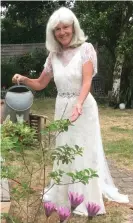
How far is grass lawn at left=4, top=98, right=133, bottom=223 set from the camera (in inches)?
129

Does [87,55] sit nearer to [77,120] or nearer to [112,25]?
[77,120]

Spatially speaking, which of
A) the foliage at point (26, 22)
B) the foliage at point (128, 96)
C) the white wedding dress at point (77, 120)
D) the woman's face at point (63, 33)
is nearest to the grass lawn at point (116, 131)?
the foliage at point (128, 96)

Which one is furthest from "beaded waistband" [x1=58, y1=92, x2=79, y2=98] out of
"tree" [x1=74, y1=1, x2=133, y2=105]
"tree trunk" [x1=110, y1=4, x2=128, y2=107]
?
"tree trunk" [x1=110, y1=4, x2=128, y2=107]

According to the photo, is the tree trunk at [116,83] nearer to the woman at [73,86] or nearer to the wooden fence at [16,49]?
the wooden fence at [16,49]

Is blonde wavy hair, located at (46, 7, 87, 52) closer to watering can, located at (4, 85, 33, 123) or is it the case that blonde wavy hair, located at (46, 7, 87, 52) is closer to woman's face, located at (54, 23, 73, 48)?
woman's face, located at (54, 23, 73, 48)

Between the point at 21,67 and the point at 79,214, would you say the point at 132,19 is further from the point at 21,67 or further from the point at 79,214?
the point at 79,214

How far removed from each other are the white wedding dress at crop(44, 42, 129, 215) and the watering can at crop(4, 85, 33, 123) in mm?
2465

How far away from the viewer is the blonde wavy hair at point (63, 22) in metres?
2.91

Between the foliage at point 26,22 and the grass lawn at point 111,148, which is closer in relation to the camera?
the grass lawn at point 111,148

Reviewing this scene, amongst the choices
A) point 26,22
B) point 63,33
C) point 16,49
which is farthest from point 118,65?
point 63,33

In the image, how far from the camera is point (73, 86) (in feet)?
10.3

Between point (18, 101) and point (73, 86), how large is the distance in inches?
108

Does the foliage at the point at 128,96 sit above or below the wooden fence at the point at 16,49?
below

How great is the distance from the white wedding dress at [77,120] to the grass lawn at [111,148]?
0.14m
